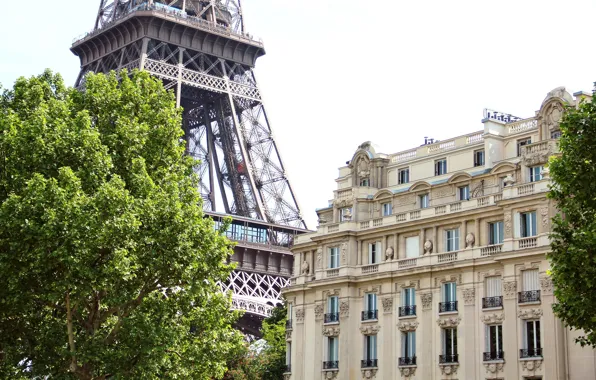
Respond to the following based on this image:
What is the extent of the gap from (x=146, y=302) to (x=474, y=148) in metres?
30.7

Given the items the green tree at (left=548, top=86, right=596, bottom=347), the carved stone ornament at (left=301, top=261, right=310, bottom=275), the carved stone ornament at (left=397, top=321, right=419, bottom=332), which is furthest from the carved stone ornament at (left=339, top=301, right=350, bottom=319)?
the green tree at (left=548, top=86, right=596, bottom=347)

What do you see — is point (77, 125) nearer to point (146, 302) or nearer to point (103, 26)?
point (146, 302)

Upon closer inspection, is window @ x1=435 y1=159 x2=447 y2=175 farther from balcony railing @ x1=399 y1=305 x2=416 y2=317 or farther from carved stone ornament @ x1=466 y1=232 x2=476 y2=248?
balcony railing @ x1=399 y1=305 x2=416 y2=317

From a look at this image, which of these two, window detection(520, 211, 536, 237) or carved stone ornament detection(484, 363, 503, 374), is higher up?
window detection(520, 211, 536, 237)

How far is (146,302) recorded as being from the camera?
46.6m

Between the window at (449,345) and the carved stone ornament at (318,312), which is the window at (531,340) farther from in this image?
the carved stone ornament at (318,312)

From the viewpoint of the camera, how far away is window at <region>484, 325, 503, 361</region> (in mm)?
63053

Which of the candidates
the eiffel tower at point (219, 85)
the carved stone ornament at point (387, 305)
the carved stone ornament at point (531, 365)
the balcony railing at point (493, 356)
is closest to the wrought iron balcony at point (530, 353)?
the carved stone ornament at point (531, 365)

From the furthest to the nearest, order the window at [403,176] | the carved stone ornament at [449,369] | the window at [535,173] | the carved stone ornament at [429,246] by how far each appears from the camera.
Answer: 1. the window at [403,176]
2. the carved stone ornament at [429,246]
3. the carved stone ornament at [449,369]
4. the window at [535,173]

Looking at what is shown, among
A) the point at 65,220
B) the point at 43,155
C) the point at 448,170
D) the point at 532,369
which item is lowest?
the point at 532,369

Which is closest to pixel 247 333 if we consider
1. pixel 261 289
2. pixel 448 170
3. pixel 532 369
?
pixel 261 289

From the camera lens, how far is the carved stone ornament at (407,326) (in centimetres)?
6819

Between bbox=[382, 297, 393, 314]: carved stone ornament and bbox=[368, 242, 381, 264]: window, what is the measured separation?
3224 mm

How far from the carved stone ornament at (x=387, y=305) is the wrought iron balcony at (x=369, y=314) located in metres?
0.82
